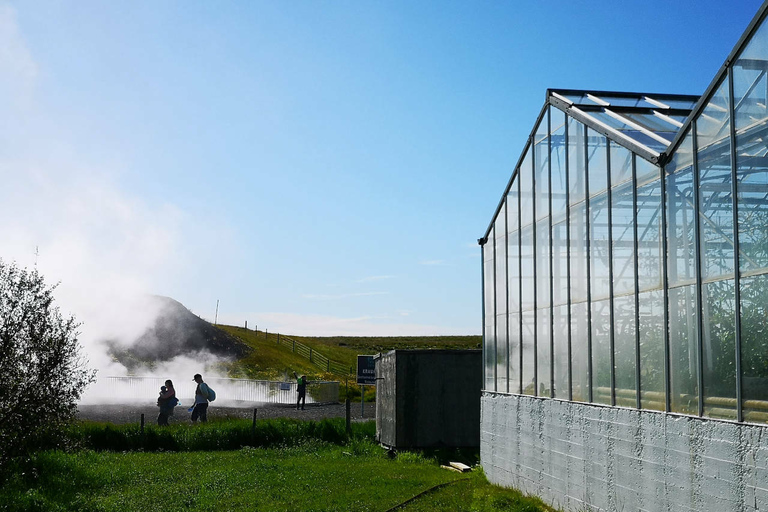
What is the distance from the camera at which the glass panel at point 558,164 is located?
1537 cm

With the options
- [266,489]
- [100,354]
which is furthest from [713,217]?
[100,354]

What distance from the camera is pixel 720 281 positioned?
990cm

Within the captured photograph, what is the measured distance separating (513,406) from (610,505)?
15.8 ft

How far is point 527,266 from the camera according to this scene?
56.5 ft

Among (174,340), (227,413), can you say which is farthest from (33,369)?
(174,340)

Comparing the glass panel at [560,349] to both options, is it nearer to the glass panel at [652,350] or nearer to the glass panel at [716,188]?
the glass panel at [652,350]

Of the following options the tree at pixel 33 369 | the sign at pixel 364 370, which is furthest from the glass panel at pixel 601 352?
the sign at pixel 364 370

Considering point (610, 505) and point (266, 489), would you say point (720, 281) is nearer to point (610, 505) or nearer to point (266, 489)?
point (610, 505)

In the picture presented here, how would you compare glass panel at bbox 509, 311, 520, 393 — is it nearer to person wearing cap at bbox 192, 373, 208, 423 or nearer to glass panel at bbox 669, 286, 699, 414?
glass panel at bbox 669, 286, 699, 414

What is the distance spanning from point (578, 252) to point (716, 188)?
4353 millimetres

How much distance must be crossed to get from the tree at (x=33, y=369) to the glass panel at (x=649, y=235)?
9764 mm

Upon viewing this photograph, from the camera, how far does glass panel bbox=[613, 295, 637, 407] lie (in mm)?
12211

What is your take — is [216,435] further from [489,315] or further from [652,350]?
[652,350]

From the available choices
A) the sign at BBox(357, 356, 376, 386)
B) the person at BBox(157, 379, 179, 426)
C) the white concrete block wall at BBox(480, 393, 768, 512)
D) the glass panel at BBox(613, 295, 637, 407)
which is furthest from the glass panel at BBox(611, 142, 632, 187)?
the sign at BBox(357, 356, 376, 386)
